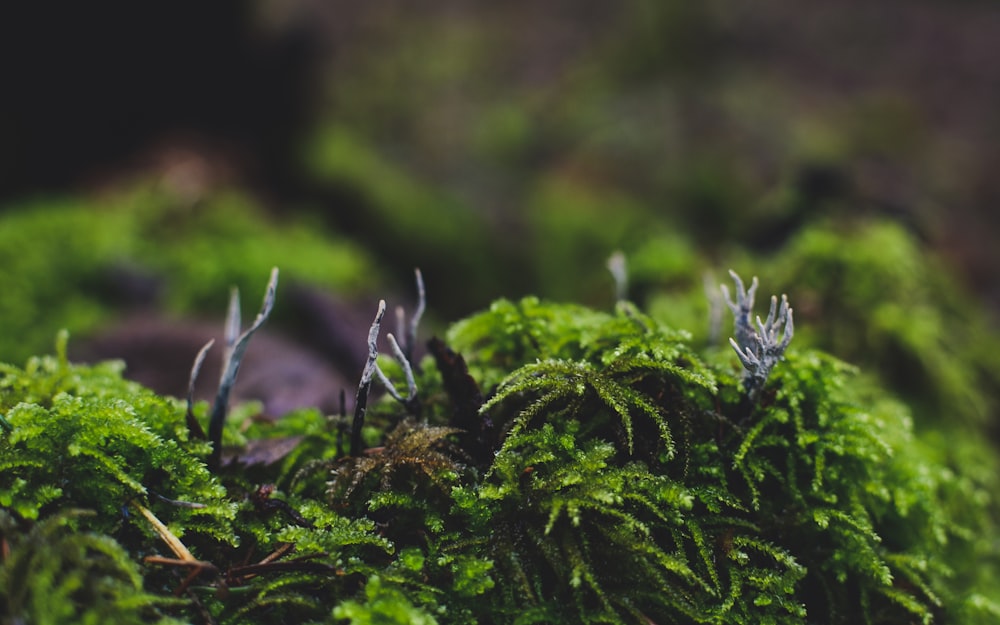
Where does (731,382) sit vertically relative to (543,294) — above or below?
below

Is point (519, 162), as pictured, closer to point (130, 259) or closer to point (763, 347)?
point (130, 259)

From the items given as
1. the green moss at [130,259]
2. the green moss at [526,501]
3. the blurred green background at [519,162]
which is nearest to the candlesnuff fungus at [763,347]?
the green moss at [526,501]

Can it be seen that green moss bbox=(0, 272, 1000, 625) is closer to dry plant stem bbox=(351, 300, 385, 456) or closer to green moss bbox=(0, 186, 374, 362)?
dry plant stem bbox=(351, 300, 385, 456)

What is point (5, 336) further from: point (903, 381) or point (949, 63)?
point (949, 63)

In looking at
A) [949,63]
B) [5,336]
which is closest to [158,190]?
[5,336]

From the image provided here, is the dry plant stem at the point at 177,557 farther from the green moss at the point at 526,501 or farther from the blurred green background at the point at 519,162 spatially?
the blurred green background at the point at 519,162

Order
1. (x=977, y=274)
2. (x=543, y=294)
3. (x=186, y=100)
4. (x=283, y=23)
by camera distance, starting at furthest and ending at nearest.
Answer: (x=283, y=23), (x=186, y=100), (x=543, y=294), (x=977, y=274)
